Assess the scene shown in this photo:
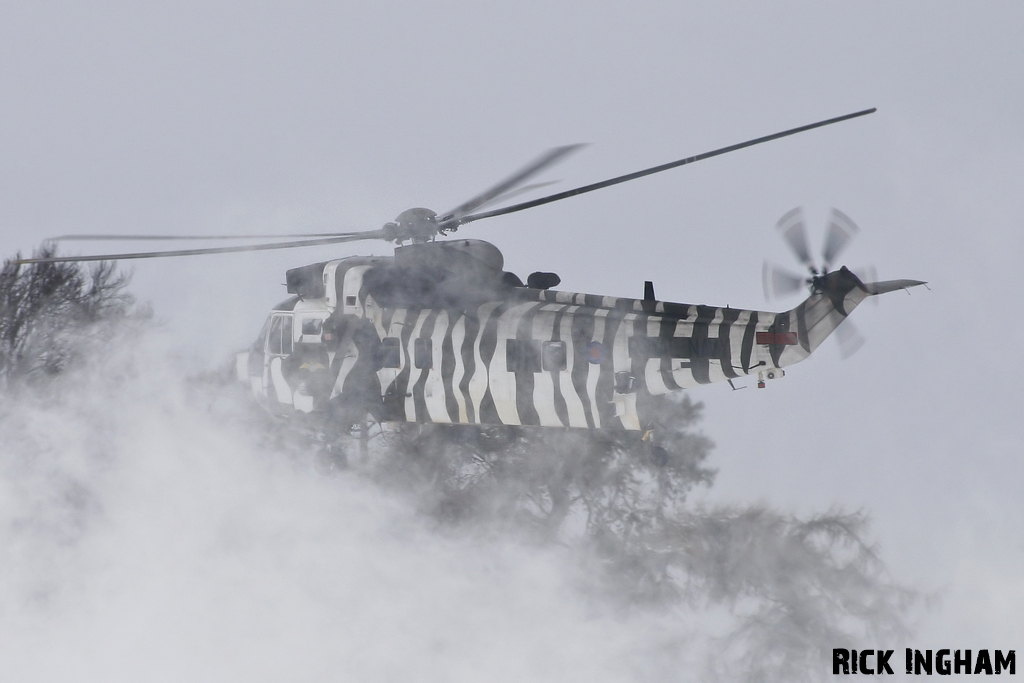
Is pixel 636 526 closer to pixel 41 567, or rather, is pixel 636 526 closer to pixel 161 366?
pixel 161 366

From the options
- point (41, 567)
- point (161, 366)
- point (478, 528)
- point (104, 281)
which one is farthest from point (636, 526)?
point (104, 281)

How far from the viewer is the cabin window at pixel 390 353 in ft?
50.2

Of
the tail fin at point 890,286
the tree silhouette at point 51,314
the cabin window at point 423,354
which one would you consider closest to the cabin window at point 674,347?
the tail fin at point 890,286

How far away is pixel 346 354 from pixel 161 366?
9422 millimetres

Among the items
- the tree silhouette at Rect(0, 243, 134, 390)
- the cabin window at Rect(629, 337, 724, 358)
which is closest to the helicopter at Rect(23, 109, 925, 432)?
the cabin window at Rect(629, 337, 724, 358)

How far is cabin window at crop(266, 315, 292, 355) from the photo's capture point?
16.3 metres

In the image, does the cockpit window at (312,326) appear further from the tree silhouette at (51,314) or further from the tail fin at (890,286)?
the tree silhouette at (51,314)

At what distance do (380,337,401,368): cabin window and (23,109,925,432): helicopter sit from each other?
0.02 m

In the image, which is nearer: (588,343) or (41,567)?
(588,343)

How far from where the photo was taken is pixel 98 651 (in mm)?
21844

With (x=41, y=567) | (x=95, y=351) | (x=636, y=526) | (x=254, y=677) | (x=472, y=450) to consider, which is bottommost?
(x=254, y=677)

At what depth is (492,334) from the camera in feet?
47.2

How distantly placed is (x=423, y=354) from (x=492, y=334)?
Result: 4.10 feet

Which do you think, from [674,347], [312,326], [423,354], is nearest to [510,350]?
[423,354]
